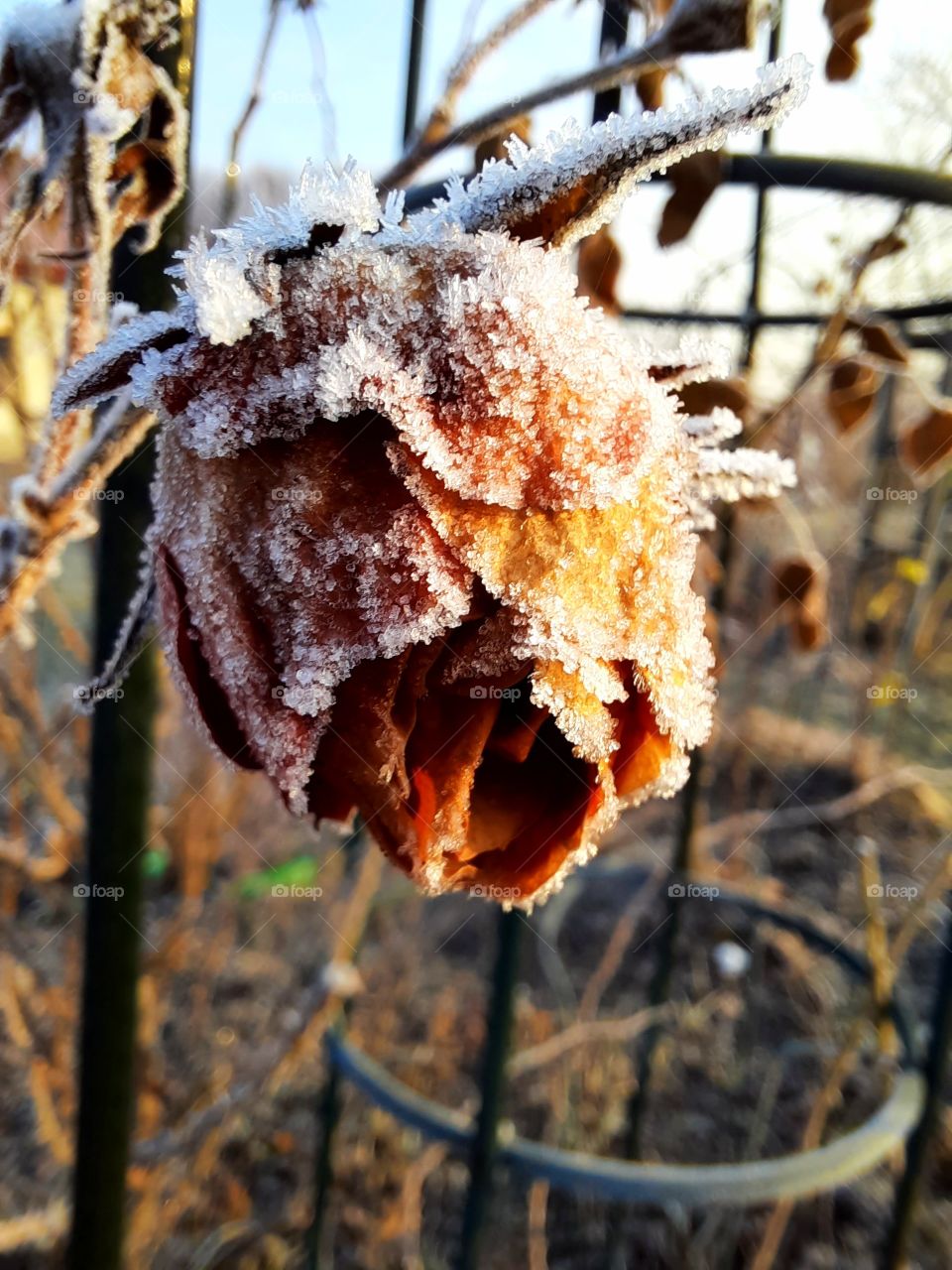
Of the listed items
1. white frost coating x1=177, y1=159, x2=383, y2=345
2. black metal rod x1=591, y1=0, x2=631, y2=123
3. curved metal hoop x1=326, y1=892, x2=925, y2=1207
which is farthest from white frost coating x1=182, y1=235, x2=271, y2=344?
curved metal hoop x1=326, y1=892, x2=925, y2=1207

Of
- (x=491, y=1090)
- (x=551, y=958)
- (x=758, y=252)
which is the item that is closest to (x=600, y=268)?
(x=758, y=252)

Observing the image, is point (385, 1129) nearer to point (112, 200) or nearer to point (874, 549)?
point (112, 200)

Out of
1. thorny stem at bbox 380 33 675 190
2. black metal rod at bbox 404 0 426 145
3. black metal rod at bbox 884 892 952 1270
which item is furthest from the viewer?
black metal rod at bbox 884 892 952 1270

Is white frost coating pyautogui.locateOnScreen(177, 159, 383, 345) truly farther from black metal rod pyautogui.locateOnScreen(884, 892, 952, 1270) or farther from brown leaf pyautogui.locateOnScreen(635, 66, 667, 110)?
black metal rod pyautogui.locateOnScreen(884, 892, 952, 1270)

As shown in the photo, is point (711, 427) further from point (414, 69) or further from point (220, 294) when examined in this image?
point (414, 69)

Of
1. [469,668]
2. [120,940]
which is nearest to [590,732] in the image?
[469,668]

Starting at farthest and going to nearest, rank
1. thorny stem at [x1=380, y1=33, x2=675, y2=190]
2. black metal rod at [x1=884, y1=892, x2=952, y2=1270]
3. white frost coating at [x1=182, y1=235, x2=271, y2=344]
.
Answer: black metal rod at [x1=884, y1=892, x2=952, y2=1270] → thorny stem at [x1=380, y1=33, x2=675, y2=190] → white frost coating at [x1=182, y1=235, x2=271, y2=344]

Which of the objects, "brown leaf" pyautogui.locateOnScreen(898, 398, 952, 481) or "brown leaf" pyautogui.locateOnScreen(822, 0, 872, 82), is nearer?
"brown leaf" pyautogui.locateOnScreen(822, 0, 872, 82)
